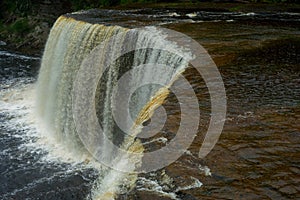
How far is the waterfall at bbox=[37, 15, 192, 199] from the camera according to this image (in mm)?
7684

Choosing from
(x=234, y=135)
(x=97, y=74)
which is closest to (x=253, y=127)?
(x=234, y=135)

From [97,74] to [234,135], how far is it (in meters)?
5.49

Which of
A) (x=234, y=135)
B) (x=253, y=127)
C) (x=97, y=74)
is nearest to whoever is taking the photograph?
(x=234, y=135)

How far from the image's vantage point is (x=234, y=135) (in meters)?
4.39

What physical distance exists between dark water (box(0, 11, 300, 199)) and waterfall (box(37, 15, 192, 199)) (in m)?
0.75

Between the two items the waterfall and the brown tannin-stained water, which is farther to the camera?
the waterfall

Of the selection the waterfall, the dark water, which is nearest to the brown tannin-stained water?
the dark water

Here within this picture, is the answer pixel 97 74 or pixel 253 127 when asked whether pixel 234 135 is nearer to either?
pixel 253 127

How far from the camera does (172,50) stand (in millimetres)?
7273

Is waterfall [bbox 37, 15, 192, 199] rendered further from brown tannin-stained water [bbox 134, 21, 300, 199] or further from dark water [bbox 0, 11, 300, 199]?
brown tannin-stained water [bbox 134, 21, 300, 199]

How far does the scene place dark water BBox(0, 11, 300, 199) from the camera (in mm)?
3660

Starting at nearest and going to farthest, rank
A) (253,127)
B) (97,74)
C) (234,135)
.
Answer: (234,135) → (253,127) → (97,74)

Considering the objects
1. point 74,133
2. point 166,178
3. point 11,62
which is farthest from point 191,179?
point 11,62

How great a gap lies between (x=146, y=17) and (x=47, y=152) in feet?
16.8
